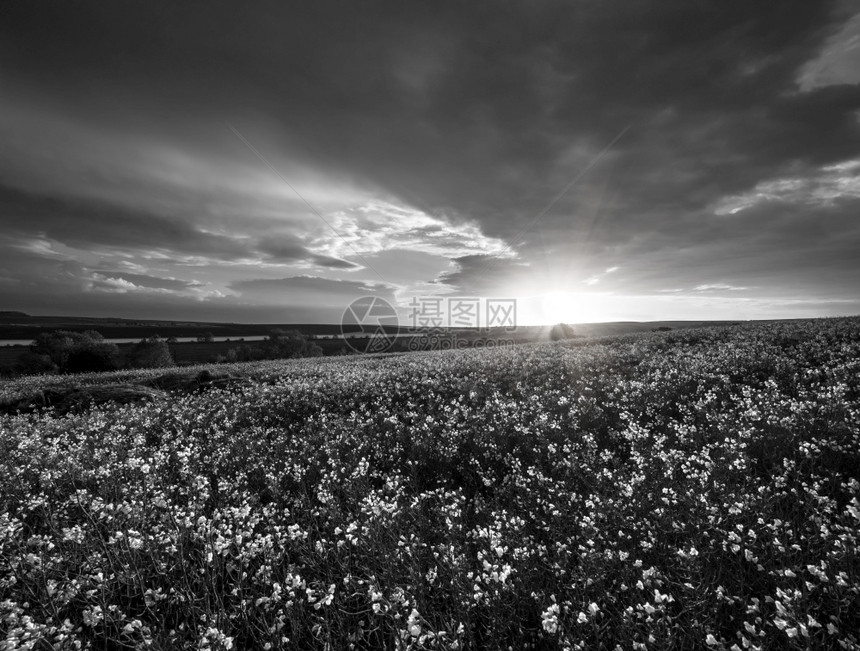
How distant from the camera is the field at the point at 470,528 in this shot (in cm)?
313

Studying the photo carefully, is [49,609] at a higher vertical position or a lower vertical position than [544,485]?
lower

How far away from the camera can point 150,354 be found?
1996 inches

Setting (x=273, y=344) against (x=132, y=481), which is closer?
(x=132, y=481)

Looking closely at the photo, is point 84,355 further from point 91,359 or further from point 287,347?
point 287,347

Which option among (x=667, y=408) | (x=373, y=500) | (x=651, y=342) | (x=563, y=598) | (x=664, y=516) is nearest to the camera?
(x=563, y=598)

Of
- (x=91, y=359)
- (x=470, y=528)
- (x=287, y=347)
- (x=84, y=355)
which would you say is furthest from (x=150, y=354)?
(x=470, y=528)

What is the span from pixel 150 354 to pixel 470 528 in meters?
58.6

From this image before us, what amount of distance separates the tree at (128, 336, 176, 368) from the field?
47047mm

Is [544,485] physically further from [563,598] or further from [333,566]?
[333,566]

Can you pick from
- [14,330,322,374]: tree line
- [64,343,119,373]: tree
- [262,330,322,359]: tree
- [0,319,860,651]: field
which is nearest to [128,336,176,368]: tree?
[14,330,322,374]: tree line

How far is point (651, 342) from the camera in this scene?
18812 millimetres

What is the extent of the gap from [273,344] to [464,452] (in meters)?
62.0

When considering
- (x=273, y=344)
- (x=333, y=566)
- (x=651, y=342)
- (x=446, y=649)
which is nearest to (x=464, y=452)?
(x=333, y=566)

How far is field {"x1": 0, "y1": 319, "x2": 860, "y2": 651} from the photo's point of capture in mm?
3135
